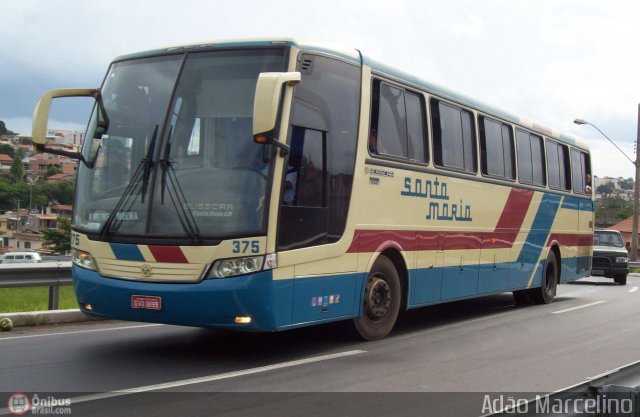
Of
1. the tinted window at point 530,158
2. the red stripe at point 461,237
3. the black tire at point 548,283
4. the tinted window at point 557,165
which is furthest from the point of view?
the tinted window at point 557,165

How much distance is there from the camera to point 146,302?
728 centimetres

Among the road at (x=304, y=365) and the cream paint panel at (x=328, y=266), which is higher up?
the cream paint panel at (x=328, y=266)

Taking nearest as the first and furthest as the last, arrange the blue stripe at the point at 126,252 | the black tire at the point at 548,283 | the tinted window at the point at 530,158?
the blue stripe at the point at 126,252 → the tinted window at the point at 530,158 → the black tire at the point at 548,283

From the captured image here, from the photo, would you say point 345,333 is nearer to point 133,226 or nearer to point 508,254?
point 133,226

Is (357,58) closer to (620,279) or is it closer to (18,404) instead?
(18,404)

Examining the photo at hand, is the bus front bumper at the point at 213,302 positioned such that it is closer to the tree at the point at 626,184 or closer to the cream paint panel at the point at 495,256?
the cream paint panel at the point at 495,256

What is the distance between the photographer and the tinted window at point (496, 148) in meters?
12.0

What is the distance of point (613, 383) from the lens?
11.0ft

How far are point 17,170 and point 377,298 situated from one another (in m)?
46.5

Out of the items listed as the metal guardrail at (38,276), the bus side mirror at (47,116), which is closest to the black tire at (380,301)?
the bus side mirror at (47,116)

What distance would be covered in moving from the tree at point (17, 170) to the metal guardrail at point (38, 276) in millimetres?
39246

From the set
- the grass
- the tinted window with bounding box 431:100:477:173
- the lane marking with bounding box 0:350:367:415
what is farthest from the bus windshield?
the grass

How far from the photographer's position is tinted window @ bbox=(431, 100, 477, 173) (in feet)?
34.5

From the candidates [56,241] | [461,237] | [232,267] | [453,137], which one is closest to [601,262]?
[461,237]
